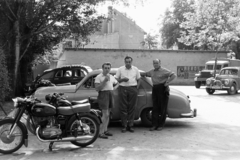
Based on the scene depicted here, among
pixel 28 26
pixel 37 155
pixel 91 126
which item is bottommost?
pixel 37 155

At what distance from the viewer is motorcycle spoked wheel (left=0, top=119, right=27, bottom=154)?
593cm

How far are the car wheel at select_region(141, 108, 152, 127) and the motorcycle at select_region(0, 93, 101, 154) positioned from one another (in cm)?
234

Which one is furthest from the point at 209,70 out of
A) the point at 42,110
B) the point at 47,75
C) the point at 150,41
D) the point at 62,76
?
the point at 150,41

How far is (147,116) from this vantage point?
863cm

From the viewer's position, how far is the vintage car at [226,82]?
1947 centimetres

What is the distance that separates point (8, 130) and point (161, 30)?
50029mm

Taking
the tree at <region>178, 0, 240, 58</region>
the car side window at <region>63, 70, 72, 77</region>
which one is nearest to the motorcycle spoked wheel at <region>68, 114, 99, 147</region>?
the car side window at <region>63, 70, 72, 77</region>

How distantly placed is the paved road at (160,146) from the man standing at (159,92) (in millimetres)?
352

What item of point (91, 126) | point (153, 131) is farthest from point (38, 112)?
point (153, 131)

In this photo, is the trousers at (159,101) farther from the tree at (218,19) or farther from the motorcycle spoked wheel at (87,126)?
the tree at (218,19)

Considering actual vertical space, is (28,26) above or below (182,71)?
above

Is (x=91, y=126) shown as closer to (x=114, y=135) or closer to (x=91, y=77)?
(x=114, y=135)

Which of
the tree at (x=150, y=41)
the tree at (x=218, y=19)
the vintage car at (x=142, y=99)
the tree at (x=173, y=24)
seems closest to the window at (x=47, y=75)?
the vintage car at (x=142, y=99)

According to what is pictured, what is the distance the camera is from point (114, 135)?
7676 millimetres
